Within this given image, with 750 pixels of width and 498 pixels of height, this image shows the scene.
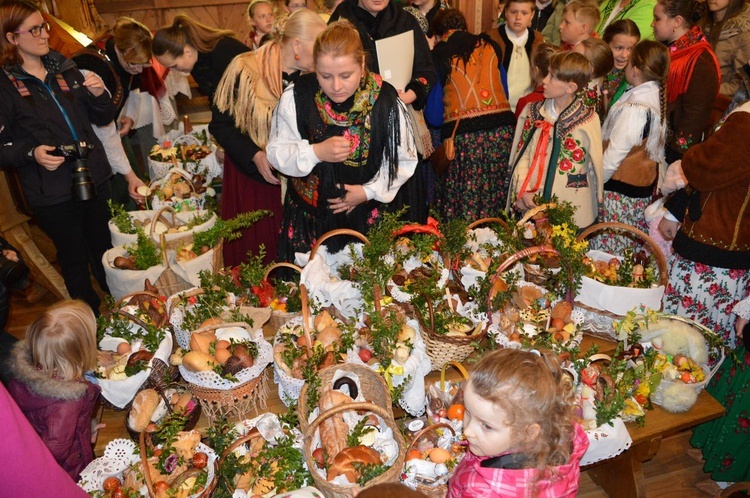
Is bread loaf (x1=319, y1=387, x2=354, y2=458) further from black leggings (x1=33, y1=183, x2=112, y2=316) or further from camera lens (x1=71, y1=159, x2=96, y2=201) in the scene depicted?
black leggings (x1=33, y1=183, x2=112, y2=316)

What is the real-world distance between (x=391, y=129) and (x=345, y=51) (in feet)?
1.26

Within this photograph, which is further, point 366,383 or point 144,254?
point 144,254

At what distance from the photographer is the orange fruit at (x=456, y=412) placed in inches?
76.5

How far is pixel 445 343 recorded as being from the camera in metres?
2.10

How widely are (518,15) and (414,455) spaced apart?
118 inches

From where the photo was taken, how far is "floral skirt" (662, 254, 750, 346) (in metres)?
2.48

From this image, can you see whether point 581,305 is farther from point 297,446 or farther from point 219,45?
point 219,45

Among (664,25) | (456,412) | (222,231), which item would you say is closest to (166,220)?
(222,231)

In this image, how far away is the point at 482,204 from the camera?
3840mm

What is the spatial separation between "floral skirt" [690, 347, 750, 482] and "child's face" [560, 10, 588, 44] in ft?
7.43

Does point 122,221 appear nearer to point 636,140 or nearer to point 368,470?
point 368,470

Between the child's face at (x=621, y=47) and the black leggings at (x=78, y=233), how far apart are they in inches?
128

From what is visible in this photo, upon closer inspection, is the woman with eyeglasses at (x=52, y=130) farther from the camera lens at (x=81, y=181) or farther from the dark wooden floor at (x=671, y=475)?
the dark wooden floor at (x=671, y=475)

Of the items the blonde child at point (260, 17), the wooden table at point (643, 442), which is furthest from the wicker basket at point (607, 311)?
the blonde child at point (260, 17)
